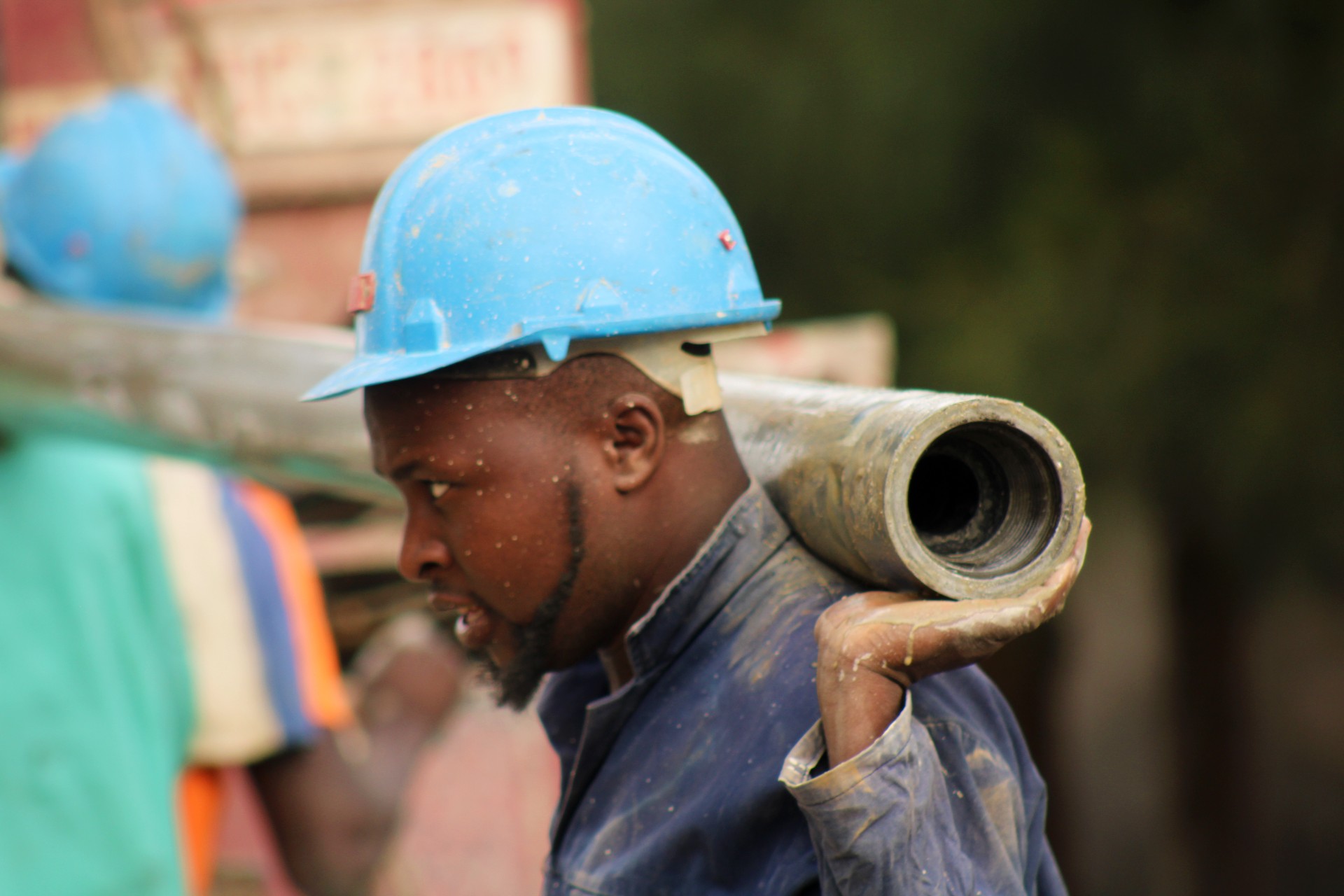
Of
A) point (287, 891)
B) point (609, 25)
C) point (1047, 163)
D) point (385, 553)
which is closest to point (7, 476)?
point (385, 553)

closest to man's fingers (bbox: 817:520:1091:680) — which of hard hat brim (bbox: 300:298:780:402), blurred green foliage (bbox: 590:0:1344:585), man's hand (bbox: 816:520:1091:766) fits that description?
man's hand (bbox: 816:520:1091:766)

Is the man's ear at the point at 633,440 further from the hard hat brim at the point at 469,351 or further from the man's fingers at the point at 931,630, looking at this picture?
the man's fingers at the point at 931,630

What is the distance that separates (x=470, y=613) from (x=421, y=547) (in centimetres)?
10

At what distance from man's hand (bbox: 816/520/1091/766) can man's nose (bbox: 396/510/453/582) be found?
46cm

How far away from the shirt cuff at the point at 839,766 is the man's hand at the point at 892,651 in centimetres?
1

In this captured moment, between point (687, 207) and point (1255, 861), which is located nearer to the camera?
point (687, 207)

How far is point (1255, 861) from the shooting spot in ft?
21.1

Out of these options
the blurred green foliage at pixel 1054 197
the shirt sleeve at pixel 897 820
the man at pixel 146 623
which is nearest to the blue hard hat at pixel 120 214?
the man at pixel 146 623

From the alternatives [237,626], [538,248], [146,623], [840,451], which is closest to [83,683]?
[146,623]

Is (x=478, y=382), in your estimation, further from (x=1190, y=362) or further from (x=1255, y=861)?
(x=1255, y=861)

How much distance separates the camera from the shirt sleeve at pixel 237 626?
320cm

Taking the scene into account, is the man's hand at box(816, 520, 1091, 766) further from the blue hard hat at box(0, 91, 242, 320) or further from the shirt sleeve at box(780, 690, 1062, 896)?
the blue hard hat at box(0, 91, 242, 320)

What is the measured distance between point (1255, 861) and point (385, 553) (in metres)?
4.53

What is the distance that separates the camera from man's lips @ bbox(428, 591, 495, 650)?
4.82 feet
